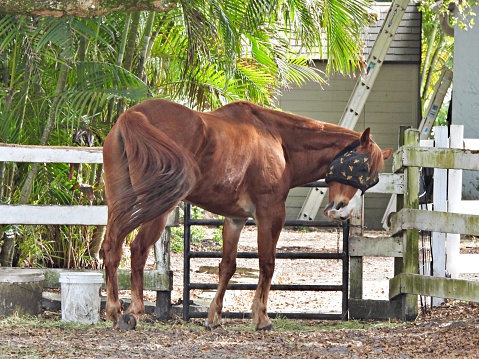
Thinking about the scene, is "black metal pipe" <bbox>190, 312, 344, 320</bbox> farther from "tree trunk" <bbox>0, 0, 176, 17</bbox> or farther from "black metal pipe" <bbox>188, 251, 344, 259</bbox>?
"tree trunk" <bbox>0, 0, 176, 17</bbox>

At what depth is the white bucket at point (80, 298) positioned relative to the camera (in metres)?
6.38

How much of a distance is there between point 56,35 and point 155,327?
247 centimetres

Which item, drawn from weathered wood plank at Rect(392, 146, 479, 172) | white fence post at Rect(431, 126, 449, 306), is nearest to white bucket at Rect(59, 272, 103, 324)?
weathered wood plank at Rect(392, 146, 479, 172)

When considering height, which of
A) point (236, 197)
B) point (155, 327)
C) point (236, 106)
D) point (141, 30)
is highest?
point (141, 30)

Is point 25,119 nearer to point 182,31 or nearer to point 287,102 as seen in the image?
point 182,31

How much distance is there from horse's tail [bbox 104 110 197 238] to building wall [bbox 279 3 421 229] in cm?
1086

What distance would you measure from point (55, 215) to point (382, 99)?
10.6 metres

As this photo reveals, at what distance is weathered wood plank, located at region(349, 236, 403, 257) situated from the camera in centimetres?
691

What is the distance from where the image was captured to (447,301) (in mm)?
7578

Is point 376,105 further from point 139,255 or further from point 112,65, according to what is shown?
point 139,255

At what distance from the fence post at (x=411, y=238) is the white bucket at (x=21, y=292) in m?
2.85

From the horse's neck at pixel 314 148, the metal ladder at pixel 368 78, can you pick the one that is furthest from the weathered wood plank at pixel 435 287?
the metal ladder at pixel 368 78

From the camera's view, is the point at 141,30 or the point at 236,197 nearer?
the point at 236,197

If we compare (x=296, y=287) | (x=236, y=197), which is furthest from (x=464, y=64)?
(x=236, y=197)
